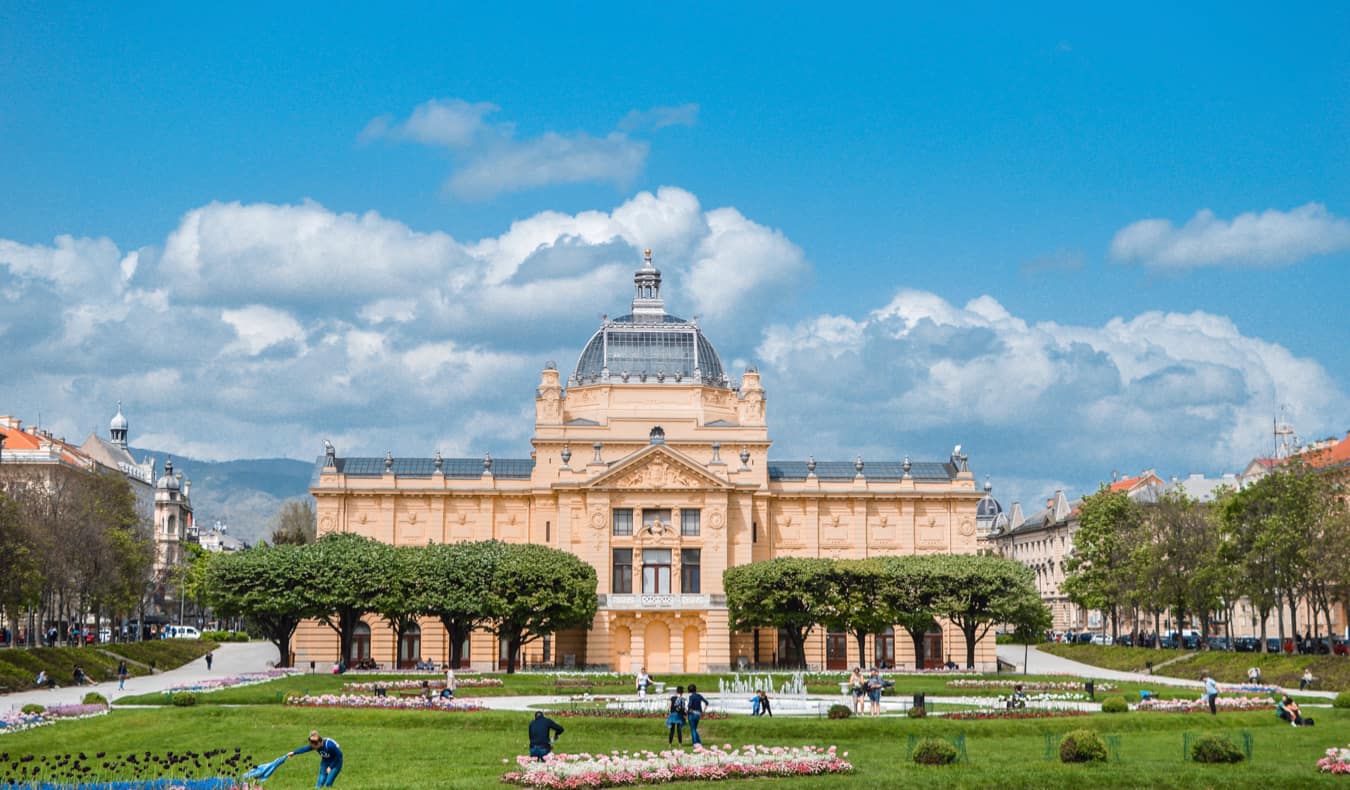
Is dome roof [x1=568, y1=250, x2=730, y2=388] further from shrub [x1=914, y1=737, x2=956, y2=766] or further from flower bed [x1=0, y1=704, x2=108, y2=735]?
shrub [x1=914, y1=737, x2=956, y2=766]

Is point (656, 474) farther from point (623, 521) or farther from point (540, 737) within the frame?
point (540, 737)

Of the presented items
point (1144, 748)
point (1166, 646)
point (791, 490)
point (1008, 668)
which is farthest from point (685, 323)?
point (1144, 748)

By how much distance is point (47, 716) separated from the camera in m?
54.0

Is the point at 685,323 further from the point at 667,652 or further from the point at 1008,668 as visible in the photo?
the point at 1008,668

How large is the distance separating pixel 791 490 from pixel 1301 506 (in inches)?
1350

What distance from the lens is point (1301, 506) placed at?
282 feet

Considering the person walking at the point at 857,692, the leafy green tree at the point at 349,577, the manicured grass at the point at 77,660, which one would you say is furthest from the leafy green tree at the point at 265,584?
the person walking at the point at 857,692

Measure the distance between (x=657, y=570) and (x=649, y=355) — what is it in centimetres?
1758

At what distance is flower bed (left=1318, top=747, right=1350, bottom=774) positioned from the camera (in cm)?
3794

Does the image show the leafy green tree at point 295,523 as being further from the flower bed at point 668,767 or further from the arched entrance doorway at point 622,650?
the flower bed at point 668,767

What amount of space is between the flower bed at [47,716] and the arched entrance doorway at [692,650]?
46.3 metres

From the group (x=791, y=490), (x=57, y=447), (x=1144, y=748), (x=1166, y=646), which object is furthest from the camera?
(x=57, y=447)

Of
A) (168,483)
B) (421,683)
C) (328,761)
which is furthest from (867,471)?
(168,483)

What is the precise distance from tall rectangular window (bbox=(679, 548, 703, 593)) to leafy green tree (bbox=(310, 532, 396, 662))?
2091cm
